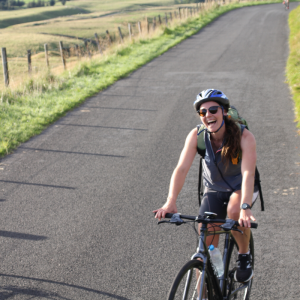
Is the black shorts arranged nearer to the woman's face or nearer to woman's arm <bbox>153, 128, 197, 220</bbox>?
woman's arm <bbox>153, 128, 197, 220</bbox>

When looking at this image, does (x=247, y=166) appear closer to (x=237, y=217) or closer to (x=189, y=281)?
(x=237, y=217)

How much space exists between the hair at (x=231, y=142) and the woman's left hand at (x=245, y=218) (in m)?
0.54

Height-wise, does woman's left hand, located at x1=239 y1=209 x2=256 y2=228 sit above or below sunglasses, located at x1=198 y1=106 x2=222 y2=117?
below

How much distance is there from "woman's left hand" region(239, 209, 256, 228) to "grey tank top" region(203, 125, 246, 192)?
521 mm

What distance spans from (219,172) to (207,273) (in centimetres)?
91

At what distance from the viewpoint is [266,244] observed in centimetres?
450

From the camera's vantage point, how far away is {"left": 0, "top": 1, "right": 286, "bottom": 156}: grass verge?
9211mm

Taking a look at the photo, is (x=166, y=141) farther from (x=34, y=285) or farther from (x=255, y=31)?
(x=255, y=31)

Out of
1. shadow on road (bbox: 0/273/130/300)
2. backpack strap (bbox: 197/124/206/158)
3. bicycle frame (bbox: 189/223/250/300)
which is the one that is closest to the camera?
bicycle frame (bbox: 189/223/250/300)

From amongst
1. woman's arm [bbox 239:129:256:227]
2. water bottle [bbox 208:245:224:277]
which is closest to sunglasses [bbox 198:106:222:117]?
woman's arm [bbox 239:129:256:227]

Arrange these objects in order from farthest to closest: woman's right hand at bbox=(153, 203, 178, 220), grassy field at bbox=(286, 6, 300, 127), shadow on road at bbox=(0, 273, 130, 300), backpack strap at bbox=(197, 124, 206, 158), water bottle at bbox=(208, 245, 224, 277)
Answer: grassy field at bbox=(286, 6, 300, 127) → shadow on road at bbox=(0, 273, 130, 300) → backpack strap at bbox=(197, 124, 206, 158) → water bottle at bbox=(208, 245, 224, 277) → woman's right hand at bbox=(153, 203, 178, 220)

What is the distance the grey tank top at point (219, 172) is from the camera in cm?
329

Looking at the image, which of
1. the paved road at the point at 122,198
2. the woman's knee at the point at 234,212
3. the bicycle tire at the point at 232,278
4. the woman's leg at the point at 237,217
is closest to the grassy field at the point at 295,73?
the paved road at the point at 122,198

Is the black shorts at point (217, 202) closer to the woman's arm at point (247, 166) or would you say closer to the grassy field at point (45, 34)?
A: the woman's arm at point (247, 166)
